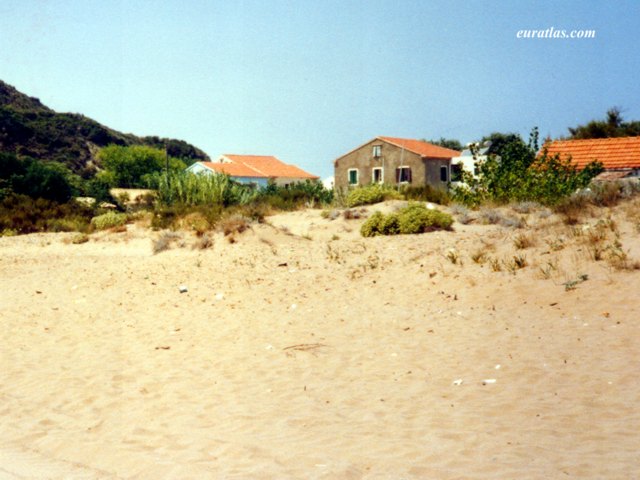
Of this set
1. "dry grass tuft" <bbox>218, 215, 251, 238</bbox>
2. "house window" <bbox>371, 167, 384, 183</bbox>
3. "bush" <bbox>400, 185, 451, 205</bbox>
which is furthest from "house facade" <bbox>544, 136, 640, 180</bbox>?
"house window" <bbox>371, 167, 384, 183</bbox>

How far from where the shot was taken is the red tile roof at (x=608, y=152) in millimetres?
29766

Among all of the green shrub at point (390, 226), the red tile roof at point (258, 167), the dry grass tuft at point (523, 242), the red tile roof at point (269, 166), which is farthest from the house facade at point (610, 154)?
the red tile roof at point (269, 166)

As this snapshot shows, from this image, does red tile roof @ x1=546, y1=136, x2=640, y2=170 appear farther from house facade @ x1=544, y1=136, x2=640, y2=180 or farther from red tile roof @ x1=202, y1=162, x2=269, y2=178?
red tile roof @ x1=202, y1=162, x2=269, y2=178

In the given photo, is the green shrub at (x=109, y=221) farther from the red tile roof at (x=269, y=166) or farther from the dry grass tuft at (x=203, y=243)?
the red tile roof at (x=269, y=166)

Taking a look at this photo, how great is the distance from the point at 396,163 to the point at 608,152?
26.1 meters

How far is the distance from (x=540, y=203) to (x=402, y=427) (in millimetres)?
13858

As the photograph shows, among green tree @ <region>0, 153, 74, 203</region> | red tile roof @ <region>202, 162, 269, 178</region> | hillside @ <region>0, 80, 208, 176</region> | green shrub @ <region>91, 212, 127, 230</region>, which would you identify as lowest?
green shrub @ <region>91, 212, 127, 230</region>

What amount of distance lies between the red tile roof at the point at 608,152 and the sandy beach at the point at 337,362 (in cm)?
1711

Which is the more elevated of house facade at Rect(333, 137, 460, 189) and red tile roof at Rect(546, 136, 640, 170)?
house facade at Rect(333, 137, 460, 189)

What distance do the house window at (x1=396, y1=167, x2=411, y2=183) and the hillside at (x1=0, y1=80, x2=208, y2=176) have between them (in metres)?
36.5

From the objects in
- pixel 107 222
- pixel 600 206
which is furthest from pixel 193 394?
pixel 107 222

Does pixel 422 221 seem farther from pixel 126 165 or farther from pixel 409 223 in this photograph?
pixel 126 165

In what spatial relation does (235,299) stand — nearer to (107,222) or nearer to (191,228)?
(191,228)

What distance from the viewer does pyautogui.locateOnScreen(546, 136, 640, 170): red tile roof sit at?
1172 inches
